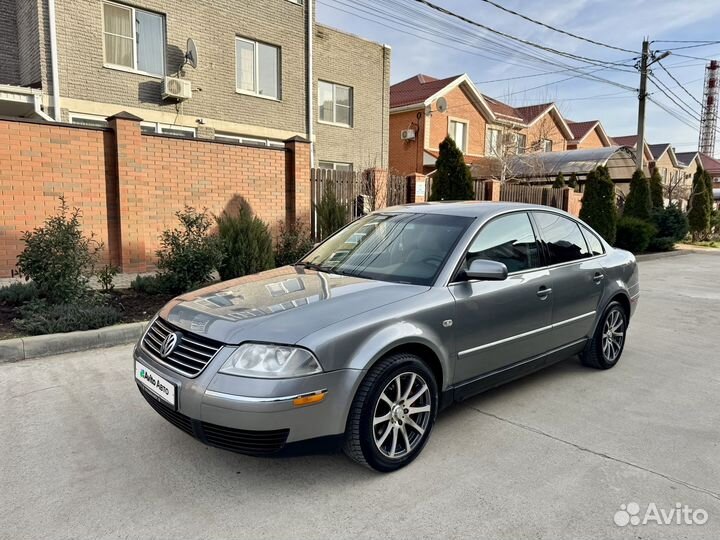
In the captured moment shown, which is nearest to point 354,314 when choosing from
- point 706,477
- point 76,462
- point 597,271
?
point 76,462

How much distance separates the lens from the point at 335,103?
59.6 ft

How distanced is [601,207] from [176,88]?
41.1ft

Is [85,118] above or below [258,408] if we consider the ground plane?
above

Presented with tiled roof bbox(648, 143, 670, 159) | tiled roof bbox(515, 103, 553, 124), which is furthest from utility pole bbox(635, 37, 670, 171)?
→ tiled roof bbox(648, 143, 670, 159)

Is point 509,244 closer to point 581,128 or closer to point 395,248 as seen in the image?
point 395,248

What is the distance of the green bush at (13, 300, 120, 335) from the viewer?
5.27 metres

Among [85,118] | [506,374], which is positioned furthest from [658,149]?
[506,374]

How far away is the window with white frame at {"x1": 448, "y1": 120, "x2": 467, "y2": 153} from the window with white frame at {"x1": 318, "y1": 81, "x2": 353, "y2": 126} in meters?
8.10

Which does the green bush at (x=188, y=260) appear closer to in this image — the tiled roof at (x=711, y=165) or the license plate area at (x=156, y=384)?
the license plate area at (x=156, y=384)

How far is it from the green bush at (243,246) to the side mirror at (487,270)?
4.84m

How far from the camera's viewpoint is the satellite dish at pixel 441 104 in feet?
77.4

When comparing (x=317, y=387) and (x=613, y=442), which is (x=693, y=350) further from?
(x=317, y=387)

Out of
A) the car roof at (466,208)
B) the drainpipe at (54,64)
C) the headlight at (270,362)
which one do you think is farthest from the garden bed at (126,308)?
the drainpipe at (54,64)

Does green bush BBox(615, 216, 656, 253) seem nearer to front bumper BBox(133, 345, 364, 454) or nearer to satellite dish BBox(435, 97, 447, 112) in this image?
satellite dish BBox(435, 97, 447, 112)
